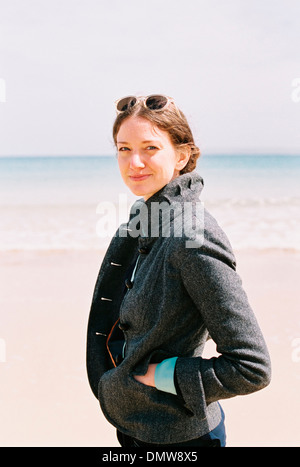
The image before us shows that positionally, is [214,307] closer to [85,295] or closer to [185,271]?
[185,271]

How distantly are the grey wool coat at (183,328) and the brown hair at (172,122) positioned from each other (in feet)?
0.39

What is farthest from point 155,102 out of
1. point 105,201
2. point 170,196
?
point 105,201

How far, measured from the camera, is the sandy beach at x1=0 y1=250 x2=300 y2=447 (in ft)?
12.2

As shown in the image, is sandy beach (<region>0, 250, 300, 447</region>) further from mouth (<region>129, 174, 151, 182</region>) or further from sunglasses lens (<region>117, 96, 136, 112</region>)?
sunglasses lens (<region>117, 96, 136, 112</region>)

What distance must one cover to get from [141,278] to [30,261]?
6.73 metres

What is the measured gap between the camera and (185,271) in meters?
1.54

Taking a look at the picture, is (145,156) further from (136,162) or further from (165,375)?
(165,375)

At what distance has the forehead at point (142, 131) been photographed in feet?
5.83

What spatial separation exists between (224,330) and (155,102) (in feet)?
2.54

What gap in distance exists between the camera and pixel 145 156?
1774 mm

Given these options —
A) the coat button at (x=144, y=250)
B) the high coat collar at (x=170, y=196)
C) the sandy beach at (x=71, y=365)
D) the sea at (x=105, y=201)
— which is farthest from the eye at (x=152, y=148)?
the sandy beach at (x=71, y=365)

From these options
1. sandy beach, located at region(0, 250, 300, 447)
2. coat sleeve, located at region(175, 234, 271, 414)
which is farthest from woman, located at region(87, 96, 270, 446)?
sandy beach, located at region(0, 250, 300, 447)

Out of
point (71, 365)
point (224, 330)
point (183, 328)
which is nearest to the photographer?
point (224, 330)
